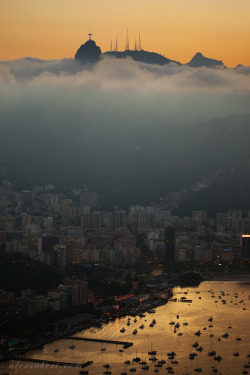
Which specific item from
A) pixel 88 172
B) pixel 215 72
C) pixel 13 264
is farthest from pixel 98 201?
pixel 13 264

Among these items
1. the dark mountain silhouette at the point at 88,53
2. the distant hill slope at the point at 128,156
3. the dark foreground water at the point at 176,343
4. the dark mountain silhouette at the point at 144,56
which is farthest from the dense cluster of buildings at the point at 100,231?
the dark mountain silhouette at the point at 144,56

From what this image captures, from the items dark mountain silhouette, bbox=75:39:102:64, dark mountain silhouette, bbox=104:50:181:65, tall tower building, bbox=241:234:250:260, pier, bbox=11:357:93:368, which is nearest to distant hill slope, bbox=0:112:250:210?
dark mountain silhouette, bbox=104:50:181:65

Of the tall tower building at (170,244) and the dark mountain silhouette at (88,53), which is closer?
the tall tower building at (170,244)

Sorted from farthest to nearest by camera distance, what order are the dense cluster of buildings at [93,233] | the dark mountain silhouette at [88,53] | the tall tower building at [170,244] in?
the dark mountain silhouette at [88,53]
the tall tower building at [170,244]
the dense cluster of buildings at [93,233]

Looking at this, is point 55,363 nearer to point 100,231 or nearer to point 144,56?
point 100,231

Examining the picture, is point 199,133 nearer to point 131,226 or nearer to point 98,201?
point 98,201

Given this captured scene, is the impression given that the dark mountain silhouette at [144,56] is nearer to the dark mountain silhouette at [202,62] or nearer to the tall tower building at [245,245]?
the dark mountain silhouette at [202,62]
